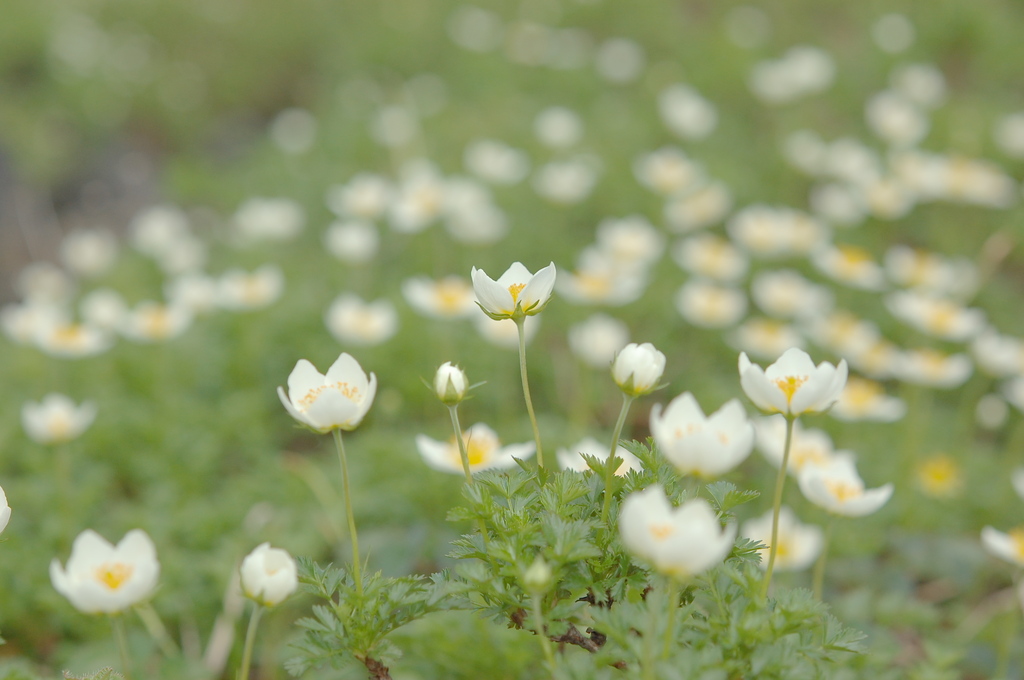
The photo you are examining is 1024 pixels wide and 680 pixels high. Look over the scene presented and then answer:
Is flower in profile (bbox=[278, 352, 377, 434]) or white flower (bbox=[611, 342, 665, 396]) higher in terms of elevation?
white flower (bbox=[611, 342, 665, 396])

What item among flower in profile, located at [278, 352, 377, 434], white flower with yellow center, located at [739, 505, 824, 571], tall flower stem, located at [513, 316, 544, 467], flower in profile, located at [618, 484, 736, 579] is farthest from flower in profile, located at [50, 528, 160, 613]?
white flower with yellow center, located at [739, 505, 824, 571]

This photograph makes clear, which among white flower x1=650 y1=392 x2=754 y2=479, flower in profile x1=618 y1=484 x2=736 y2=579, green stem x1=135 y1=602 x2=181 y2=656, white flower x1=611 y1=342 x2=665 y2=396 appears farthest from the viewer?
green stem x1=135 y1=602 x2=181 y2=656

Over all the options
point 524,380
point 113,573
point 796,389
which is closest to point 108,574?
point 113,573

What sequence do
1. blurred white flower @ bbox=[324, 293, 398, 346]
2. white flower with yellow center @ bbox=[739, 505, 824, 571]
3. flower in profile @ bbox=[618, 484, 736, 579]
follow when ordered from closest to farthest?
flower in profile @ bbox=[618, 484, 736, 579] → white flower with yellow center @ bbox=[739, 505, 824, 571] → blurred white flower @ bbox=[324, 293, 398, 346]

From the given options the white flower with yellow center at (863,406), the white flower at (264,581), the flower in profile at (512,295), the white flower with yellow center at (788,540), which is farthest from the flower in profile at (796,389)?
the white flower with yellow center at (863,406)

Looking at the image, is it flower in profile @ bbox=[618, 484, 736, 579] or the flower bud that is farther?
the flower bud

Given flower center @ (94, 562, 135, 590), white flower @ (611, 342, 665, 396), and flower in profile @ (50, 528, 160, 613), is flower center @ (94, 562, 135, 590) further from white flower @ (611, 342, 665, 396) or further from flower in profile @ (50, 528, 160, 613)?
white flower @ (611, 342, 665, 396)

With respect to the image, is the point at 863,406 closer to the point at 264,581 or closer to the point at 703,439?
the point at 703,439
